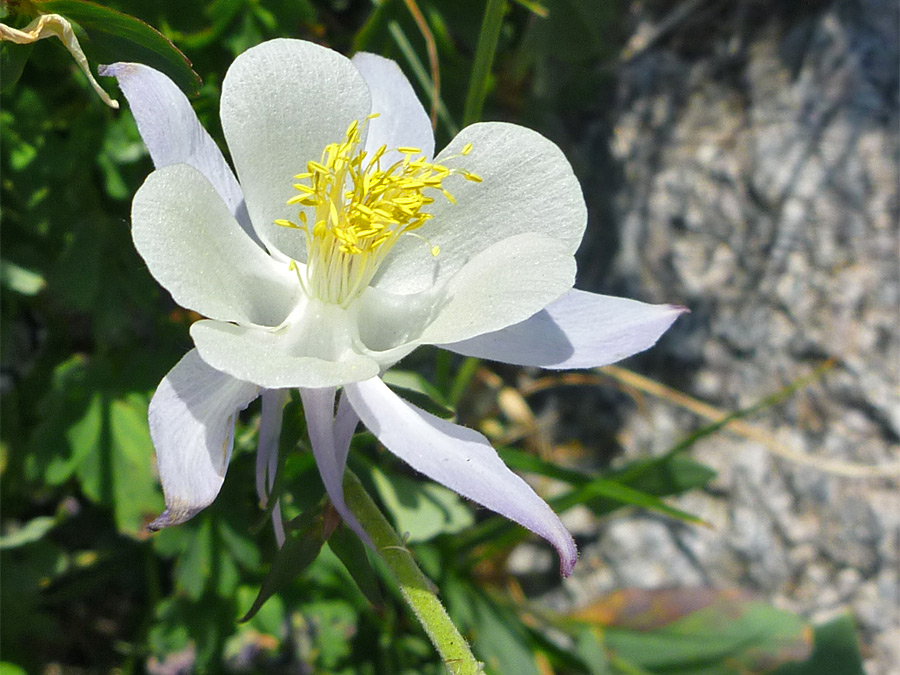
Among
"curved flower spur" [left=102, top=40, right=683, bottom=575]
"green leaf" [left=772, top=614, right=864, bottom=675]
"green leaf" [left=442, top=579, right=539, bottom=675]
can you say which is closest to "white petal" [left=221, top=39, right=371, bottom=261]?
"curved flower spur" [left=102, top=40, right=683, bottom=575]

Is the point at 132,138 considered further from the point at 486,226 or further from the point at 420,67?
the point at 486,226

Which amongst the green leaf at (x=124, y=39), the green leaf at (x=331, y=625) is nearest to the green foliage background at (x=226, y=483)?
the green leaf at (x=331, y=625)

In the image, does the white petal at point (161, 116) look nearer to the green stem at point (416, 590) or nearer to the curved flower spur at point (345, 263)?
the curved flower spur at point (345, 263)

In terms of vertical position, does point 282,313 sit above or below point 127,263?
above

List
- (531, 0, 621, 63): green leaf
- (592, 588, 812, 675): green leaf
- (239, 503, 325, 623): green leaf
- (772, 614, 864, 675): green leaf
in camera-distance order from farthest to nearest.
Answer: (592, 588, 812, 675): green leaf < (772, 614, 864, 675): green leaf < (531, 0, 621, 63): green leaf < (239, 503, 325, 623): green leaf

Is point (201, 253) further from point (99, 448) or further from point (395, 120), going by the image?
point (99, 448)

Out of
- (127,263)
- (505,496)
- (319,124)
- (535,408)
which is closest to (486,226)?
(319,124)

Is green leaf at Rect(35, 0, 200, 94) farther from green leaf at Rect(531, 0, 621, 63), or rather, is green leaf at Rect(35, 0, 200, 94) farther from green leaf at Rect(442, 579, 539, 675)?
green leaf at Rect(442, 579, 539, 675)
